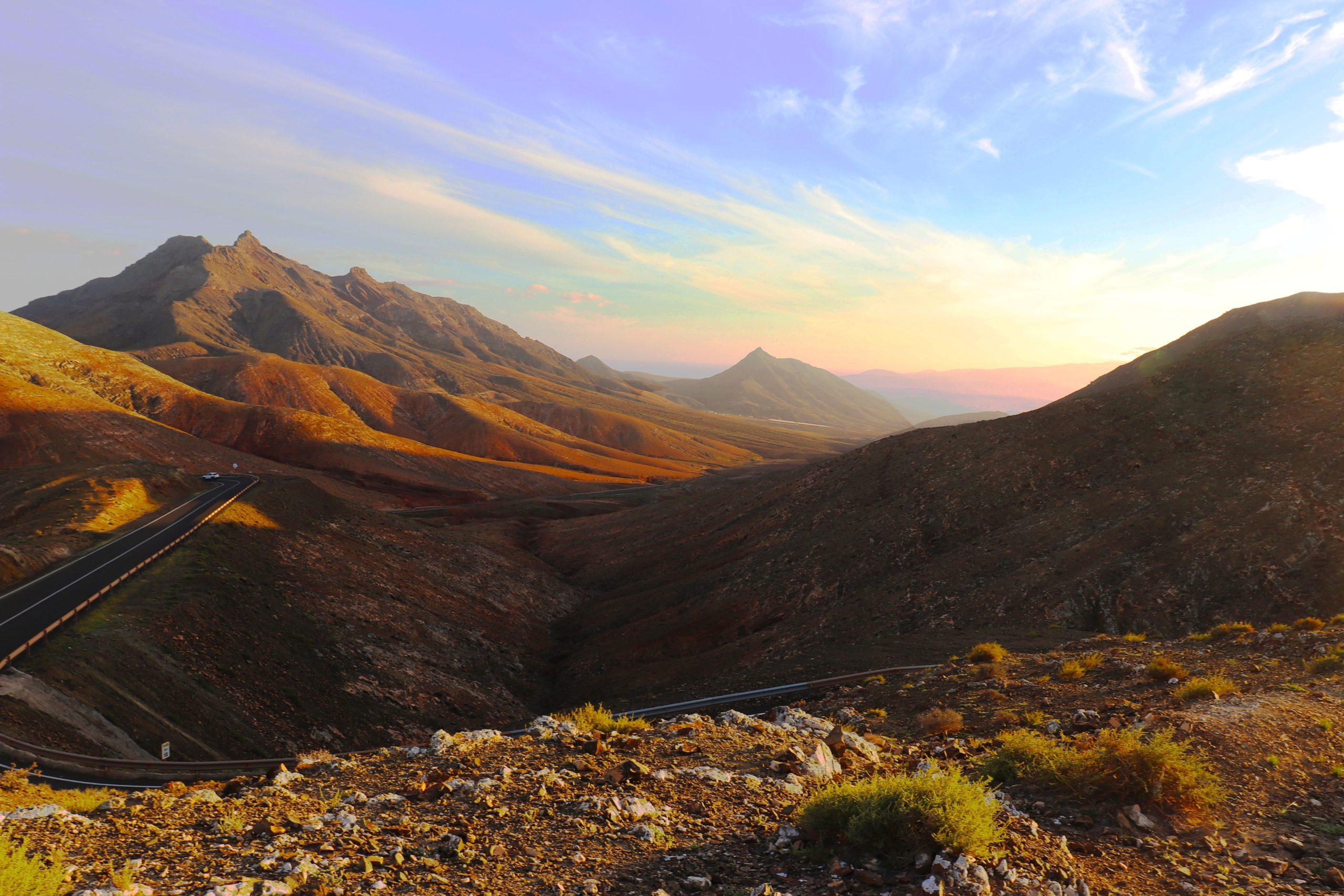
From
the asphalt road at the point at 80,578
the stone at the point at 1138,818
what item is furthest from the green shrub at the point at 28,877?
the asphalt road at the point at 80,578

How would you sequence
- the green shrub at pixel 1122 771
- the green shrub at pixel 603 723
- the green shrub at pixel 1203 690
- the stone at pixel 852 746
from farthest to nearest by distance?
the green shrub at pixel 1203 690 < the green shrub at pixel 603 723 < the stone at pixel 852 746 < the green shrub at pixel 1122 771

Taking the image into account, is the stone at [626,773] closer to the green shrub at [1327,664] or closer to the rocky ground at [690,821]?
the rocky ground at [690,821]

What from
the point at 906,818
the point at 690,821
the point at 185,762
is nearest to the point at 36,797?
the point at 185,762

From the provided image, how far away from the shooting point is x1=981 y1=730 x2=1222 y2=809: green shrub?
25.6 feet

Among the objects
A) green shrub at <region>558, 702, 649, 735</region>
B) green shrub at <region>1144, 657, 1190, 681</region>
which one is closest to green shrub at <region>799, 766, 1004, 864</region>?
green shrub at <region>558, 702, 649, 735</region>

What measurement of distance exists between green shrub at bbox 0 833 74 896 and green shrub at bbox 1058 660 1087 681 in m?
18.9

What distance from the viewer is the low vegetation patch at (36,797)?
315 inches

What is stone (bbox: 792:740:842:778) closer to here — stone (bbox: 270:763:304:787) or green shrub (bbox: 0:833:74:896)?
stone (bbox: 270:763:304:787)

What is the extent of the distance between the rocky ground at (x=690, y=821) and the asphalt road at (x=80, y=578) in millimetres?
18550

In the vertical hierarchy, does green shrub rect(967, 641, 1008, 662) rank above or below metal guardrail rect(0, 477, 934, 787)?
above

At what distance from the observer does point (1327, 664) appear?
13.5 metres

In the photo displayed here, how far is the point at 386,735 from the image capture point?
24469 millimetres

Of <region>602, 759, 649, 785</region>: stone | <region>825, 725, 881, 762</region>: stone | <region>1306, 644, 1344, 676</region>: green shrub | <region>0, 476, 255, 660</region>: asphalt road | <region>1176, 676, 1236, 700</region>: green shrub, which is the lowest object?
<region>0, 476, 255, 660</region>: asphalt road

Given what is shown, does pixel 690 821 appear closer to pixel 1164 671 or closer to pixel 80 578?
pixel 1164 671
